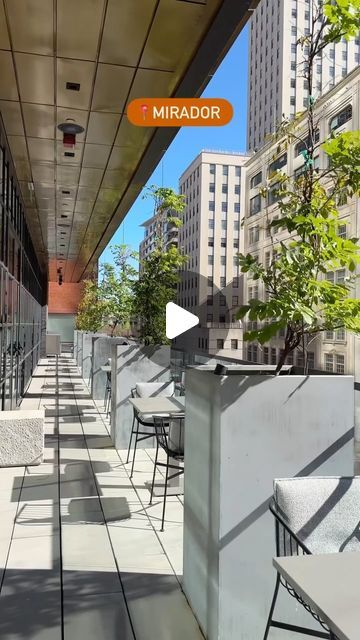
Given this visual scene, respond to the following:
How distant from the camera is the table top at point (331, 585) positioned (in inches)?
47.7

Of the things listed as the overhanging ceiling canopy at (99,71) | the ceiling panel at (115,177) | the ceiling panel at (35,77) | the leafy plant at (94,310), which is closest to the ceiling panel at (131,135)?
the overhanging ceiling canopy at (99,71)

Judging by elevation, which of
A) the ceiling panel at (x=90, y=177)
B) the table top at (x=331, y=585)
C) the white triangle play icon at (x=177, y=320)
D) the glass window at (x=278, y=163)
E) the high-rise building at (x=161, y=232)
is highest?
the ceiling panel at (x=90, y=177)

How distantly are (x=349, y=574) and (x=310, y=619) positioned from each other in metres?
1.03

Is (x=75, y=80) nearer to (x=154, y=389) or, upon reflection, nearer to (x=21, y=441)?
(x=154, y=389)

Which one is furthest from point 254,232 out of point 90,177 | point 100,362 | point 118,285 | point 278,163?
point 118,285

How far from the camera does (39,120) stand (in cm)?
554

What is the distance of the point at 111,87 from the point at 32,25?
1.08 m

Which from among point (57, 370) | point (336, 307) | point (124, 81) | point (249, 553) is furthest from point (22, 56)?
point (57, 370)

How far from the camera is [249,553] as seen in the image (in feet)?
7.09

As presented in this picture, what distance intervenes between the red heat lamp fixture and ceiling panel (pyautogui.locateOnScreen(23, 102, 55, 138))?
12 cm

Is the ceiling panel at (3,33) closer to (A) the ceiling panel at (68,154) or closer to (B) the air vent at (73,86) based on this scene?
(B) the air vent at (73,86)

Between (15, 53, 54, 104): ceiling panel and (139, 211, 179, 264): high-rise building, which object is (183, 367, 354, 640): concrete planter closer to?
(15, 53, 54, 104): ceiling panel

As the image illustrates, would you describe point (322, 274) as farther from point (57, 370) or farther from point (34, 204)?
point (57, 370)

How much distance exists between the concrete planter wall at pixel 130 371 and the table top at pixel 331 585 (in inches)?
A: 185
